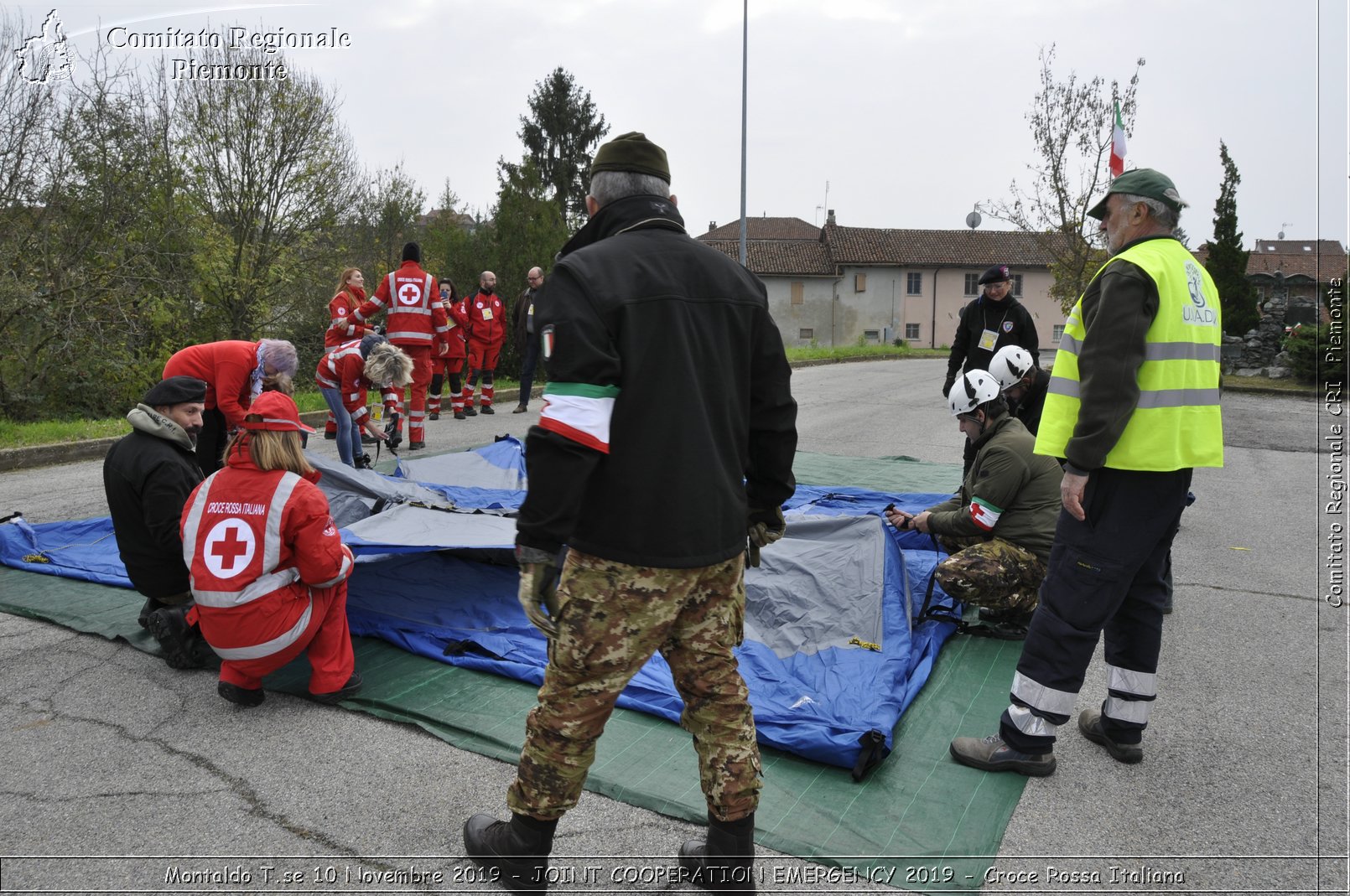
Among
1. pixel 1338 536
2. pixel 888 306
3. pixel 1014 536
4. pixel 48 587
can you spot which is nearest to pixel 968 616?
pixel 1014 536

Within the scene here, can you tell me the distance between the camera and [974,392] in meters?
4.45

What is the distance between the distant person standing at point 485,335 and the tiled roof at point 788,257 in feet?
→ 139

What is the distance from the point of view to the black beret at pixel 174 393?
4.06 metres

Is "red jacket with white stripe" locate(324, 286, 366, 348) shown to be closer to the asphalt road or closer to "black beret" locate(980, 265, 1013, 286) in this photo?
the asphalt road

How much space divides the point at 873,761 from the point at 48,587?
4705 mm

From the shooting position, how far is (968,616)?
463 centimetres

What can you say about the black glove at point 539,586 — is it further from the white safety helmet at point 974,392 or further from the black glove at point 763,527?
the white safety helmet at point 974,392

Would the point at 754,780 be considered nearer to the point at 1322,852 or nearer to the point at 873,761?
the point at 873,761

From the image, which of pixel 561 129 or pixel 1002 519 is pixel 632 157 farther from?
pixel 561 129

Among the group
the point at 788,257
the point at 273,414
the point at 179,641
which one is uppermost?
the point at 788,257

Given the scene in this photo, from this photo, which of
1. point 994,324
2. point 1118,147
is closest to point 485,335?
point 994,324

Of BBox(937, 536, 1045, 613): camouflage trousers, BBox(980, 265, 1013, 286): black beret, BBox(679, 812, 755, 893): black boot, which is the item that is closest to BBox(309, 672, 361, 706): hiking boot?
BBox(679, 812, 755, 893): black boot

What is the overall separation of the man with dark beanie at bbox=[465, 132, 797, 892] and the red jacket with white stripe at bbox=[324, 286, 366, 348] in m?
7.26

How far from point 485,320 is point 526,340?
0.70 metres
